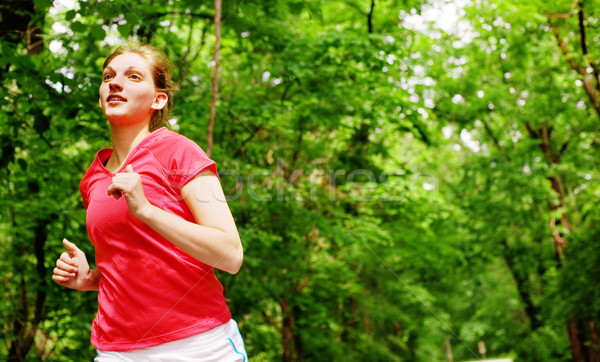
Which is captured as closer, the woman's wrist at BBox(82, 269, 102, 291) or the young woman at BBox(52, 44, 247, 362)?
the young woman at BBox(52, 44, 247, 362)

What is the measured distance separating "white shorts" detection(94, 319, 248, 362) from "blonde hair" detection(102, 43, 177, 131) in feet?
1.80

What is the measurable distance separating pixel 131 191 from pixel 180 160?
155mm

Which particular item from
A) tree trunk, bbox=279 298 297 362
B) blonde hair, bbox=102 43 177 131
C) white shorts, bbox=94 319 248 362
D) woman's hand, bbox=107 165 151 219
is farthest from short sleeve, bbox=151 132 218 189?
tree trunk, bbox=279 298 297 362

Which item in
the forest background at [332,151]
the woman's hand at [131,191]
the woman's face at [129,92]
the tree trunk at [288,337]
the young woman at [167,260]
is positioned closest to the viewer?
the woman's hand at [131,191]

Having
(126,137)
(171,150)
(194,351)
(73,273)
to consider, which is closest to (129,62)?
(126,137)

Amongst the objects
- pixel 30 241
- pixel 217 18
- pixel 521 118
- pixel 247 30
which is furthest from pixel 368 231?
pixel 521 118

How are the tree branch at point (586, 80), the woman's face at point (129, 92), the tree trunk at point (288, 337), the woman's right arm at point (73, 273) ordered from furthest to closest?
the tree trunk at point (288, 337) → the tree branch at point (586, 80) → the woman's right arm at point (73, 273) → the woman's face at point (129, 92)

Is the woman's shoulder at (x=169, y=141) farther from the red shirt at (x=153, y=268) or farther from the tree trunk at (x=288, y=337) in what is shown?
the tree trunk at (x=288, y=337)

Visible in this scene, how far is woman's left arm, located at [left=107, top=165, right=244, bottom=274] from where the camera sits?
3.20 ft

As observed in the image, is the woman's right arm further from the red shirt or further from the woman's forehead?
the woman's forehead

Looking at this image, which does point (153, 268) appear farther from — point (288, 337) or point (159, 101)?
point (288, 337)

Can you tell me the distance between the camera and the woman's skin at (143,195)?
3.24 ft

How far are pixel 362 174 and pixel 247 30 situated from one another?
4.10 metres

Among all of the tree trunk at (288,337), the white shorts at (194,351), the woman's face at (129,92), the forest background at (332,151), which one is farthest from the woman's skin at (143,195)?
the tree trunk at (288,337)
